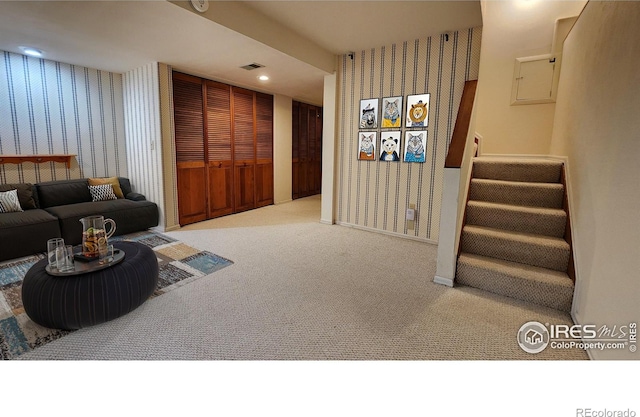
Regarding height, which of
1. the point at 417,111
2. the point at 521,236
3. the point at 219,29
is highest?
the point at 219,29

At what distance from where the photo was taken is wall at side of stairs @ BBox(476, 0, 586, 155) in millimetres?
3816

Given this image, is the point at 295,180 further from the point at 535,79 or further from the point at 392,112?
the point at 535,79

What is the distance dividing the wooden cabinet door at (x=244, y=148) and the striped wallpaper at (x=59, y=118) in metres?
1.66

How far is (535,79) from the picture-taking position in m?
3.89

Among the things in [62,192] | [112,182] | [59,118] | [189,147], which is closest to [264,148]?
[189,147]

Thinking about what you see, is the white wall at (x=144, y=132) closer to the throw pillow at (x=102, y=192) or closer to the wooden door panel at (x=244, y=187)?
the throw pillow at (x=102, y=192)

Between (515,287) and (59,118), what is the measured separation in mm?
5502

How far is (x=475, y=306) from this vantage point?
2.26 m

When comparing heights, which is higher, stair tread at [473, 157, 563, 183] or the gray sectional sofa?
stair tread at [473, 157, 563, 183]

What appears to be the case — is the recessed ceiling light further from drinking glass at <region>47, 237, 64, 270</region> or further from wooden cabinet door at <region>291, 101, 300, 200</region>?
wooden cabinet door at <region>291, 101, 300, 200</region>

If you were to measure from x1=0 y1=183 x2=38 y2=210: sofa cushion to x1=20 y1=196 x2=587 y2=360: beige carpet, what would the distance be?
2451mm

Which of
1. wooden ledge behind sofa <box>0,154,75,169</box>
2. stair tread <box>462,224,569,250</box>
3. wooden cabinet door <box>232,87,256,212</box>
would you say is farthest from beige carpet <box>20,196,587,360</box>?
wooden ledge behind sofa <box>0,154,75,169</box>
